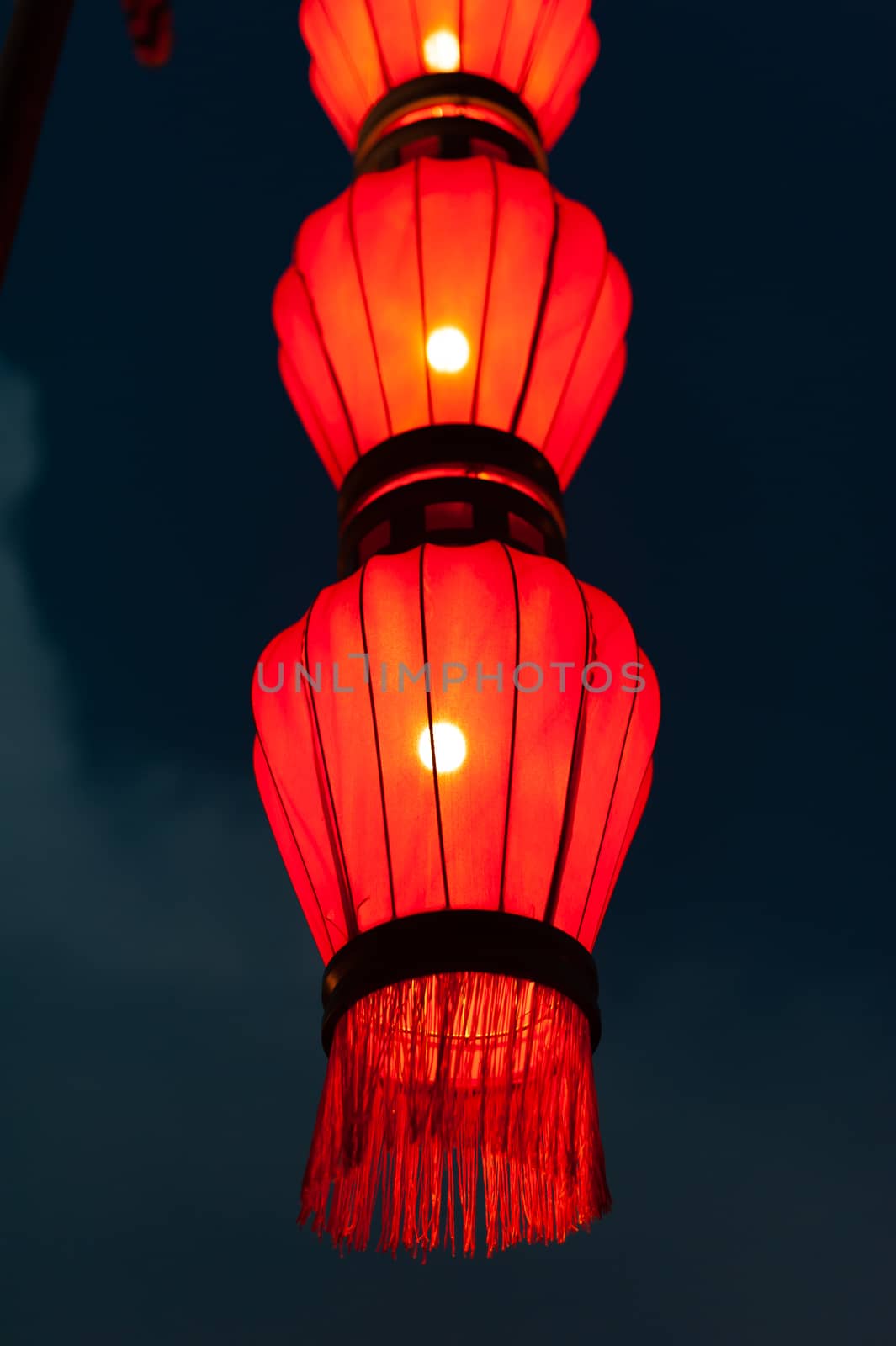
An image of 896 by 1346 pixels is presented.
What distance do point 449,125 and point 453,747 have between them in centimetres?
133

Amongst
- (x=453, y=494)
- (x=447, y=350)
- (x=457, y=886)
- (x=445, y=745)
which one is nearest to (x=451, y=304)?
(x=447, y=350)

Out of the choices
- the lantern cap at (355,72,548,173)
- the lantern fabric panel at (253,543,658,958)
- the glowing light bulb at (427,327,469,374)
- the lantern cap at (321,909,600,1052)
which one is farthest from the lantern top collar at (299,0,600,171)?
the lantern cap at (321,909,600,1052)

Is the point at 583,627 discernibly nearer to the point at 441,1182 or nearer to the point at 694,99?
the point at 441,1182

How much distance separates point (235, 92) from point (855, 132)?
434 centimetres

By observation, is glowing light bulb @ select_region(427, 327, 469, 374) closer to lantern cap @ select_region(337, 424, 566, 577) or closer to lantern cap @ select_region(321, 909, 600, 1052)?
lantern cap @ select_region(337, 424, 566, 577)

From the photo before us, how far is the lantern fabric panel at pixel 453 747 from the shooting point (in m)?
1.71

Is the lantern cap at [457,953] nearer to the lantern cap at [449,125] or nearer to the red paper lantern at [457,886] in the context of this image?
the red paper lantern at [457,886]

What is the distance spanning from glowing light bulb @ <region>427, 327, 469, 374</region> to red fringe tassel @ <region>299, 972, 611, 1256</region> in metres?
0.95

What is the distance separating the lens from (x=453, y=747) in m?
1.72

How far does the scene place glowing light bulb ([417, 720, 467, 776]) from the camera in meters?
1.71

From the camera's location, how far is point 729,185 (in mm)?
9109

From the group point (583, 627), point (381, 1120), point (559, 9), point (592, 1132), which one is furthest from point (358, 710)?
point (559, 9)

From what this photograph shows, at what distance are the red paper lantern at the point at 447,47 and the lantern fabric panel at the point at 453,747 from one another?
1203mm

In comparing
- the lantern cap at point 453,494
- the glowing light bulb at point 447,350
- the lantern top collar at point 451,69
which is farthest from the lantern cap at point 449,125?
the lantern cap at point 453,494
